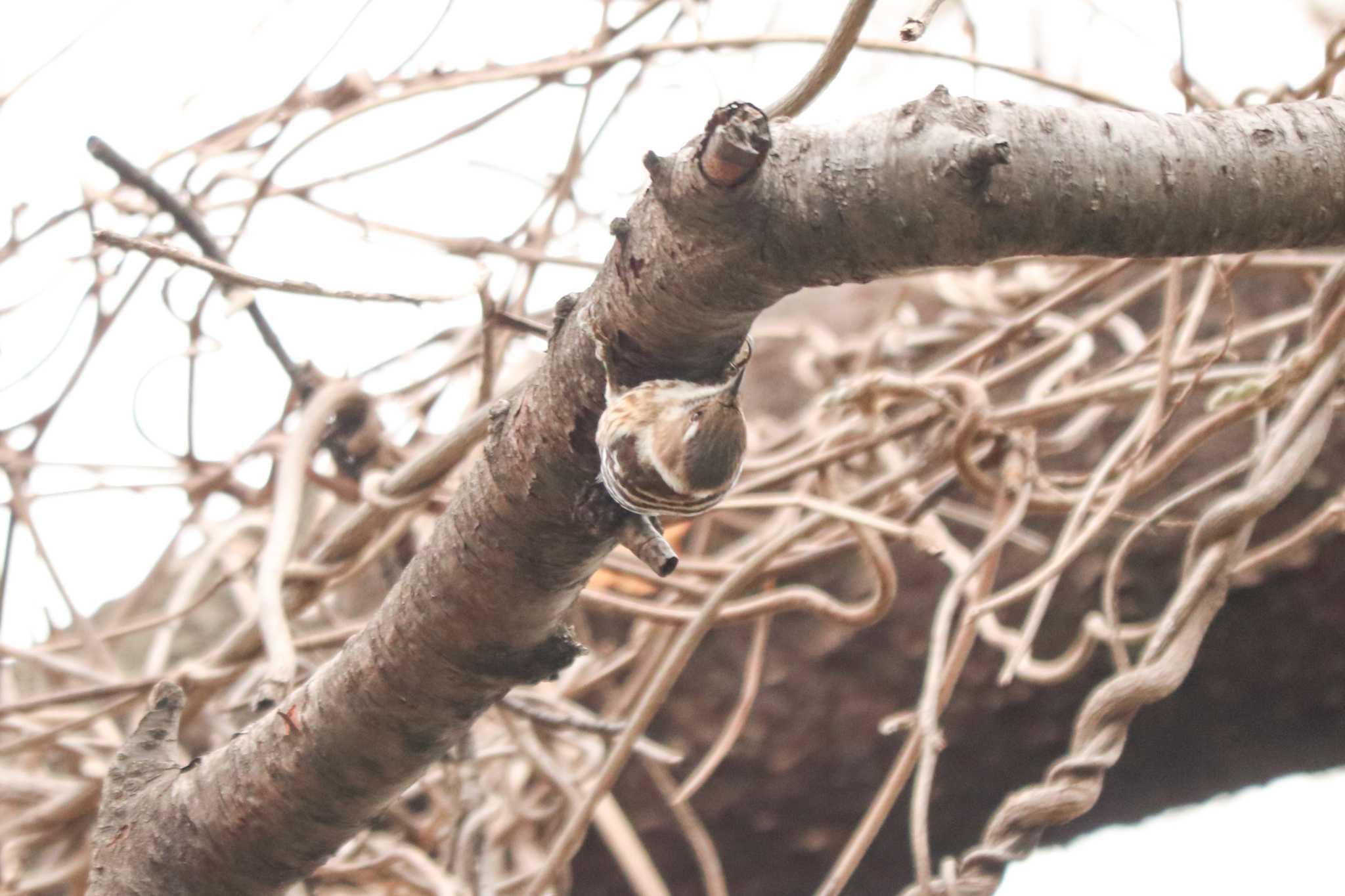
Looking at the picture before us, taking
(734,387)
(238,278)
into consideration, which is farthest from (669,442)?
(238,278)

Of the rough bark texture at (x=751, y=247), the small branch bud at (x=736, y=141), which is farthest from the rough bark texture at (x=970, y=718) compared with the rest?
the small branch bud at (x=736, y=141)

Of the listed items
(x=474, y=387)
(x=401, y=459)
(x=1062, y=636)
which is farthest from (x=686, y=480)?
(x=1062, y=636)

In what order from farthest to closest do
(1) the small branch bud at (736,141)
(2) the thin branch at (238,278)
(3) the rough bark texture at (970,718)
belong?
(3) the rough bark texture at (970,718) → (2) the thin branch at (238,278) → (1) the small branch bud at (736,141)

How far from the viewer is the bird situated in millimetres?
350

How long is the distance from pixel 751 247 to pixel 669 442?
60 mm

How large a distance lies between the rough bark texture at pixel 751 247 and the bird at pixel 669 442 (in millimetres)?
11

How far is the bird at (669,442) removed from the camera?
13.8 inches

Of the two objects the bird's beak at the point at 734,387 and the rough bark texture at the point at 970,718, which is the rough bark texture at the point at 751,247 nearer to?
the bird's beak at the point at 734,387

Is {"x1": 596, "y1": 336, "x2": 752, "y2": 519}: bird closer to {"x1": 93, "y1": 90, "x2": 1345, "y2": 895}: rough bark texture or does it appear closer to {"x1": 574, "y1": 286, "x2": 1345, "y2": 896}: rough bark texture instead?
{"x1": 93, "y1": 90, "x2": 1345, "y2": 895}: rough bark texture

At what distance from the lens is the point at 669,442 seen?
35 cm

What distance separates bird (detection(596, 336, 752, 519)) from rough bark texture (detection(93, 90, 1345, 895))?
0.01m

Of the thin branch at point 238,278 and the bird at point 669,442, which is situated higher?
the thin branch at point 238,278

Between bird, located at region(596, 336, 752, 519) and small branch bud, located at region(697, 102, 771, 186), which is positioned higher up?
small branch bud, located at region(697, 102, 771, 186)

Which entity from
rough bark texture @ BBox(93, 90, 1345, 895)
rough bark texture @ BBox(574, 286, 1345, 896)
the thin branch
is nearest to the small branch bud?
rough bark texture @ BBox(93, 90, 1345, 895)
